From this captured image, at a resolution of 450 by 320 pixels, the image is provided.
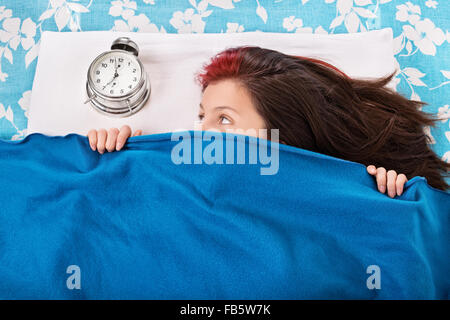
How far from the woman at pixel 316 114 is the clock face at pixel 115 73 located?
204 mm

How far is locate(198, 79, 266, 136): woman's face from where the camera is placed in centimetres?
114

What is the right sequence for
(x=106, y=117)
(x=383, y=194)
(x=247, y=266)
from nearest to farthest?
1. (x=247, y=266)
2. (x=383, y=194)
3. (x=106, y=117)

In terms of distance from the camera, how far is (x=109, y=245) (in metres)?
0.96

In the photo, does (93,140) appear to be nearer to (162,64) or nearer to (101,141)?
(101,141)

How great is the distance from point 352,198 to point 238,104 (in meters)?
0.41

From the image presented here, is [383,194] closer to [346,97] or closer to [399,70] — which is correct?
[346,97]

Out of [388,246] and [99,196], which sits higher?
[99,196]

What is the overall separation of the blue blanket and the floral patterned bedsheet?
0.58 metres

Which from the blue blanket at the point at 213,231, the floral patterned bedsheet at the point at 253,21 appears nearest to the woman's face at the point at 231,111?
the blue blanket at the point at 213,231

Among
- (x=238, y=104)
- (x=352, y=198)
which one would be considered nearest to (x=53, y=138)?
(x=238, y=104)

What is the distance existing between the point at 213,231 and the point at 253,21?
91 centimetres

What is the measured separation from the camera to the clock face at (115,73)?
1.29 meters

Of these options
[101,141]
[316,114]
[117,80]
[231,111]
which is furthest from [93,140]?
[316,114]

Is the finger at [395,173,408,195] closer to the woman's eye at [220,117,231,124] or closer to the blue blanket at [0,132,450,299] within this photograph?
the blue blanket at [0,132,450,299]
